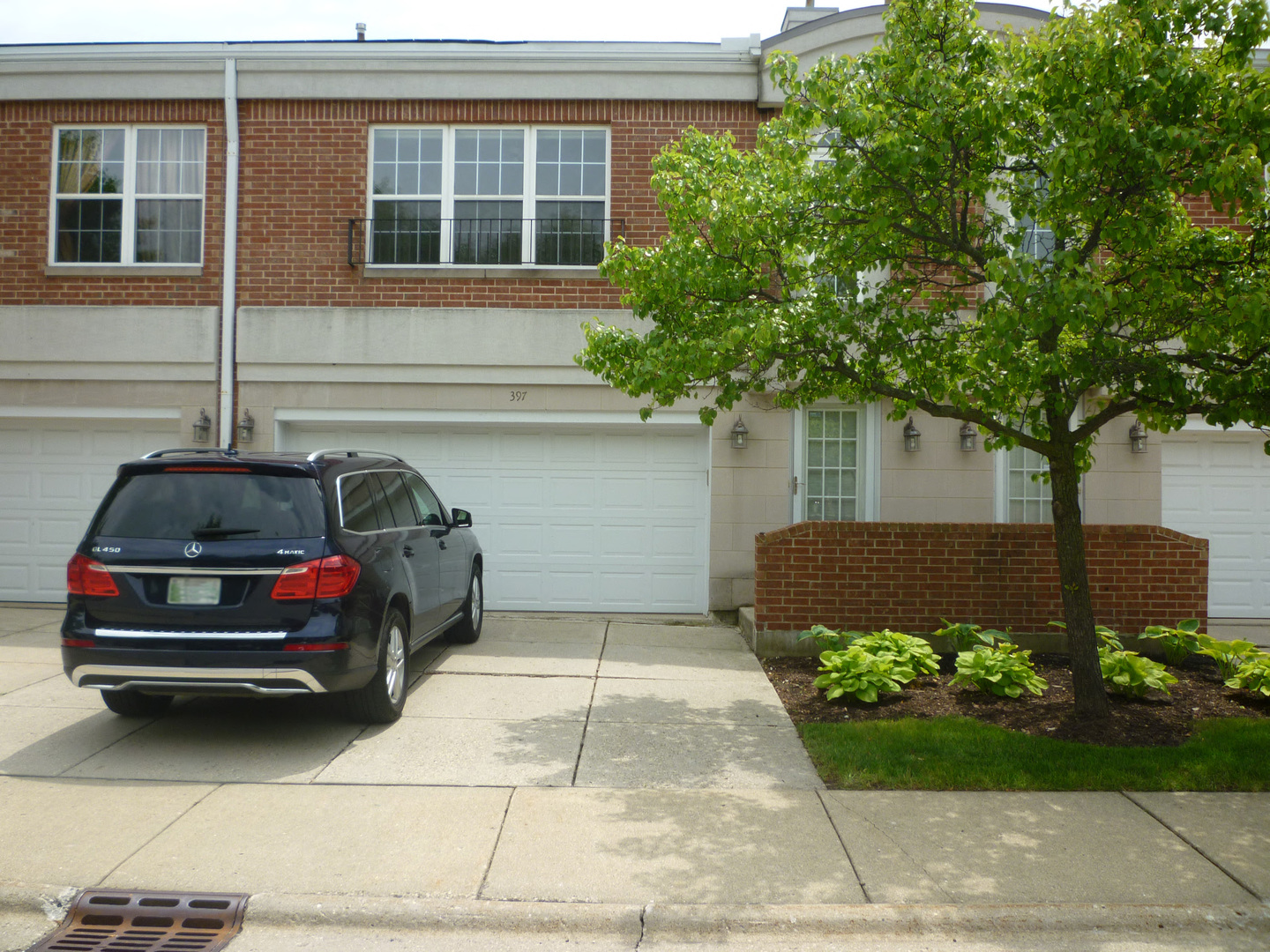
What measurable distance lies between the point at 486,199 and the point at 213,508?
20.9ft

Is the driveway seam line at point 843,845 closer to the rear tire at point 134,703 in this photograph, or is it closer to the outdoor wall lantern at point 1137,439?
the rear tire at point 134,703

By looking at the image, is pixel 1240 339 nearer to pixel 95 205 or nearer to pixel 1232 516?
pixel 1232 516

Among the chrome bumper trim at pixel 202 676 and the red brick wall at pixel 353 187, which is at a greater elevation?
the red brick wall at pixel 353 187

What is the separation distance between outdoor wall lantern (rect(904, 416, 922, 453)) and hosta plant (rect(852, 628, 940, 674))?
3230 mm

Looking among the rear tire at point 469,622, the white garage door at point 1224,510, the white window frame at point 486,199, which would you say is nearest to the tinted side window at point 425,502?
the rear tire at point 469,622

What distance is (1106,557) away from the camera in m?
9.23

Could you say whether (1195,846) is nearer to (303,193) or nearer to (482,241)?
(482,241)

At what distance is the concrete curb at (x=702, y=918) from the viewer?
4.04 m

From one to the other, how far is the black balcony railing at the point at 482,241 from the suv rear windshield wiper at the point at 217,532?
6.03m

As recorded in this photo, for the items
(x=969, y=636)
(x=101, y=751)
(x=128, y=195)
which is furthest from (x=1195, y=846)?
(x=128, y=195)

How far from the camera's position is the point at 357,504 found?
6.51m

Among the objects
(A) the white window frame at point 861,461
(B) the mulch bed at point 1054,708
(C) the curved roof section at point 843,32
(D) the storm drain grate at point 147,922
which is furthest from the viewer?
(A) the white window frame at point 861,461

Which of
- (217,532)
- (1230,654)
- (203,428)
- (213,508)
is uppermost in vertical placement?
(203,428)

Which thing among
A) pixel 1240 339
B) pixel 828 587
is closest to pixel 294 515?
pixel 828 587
